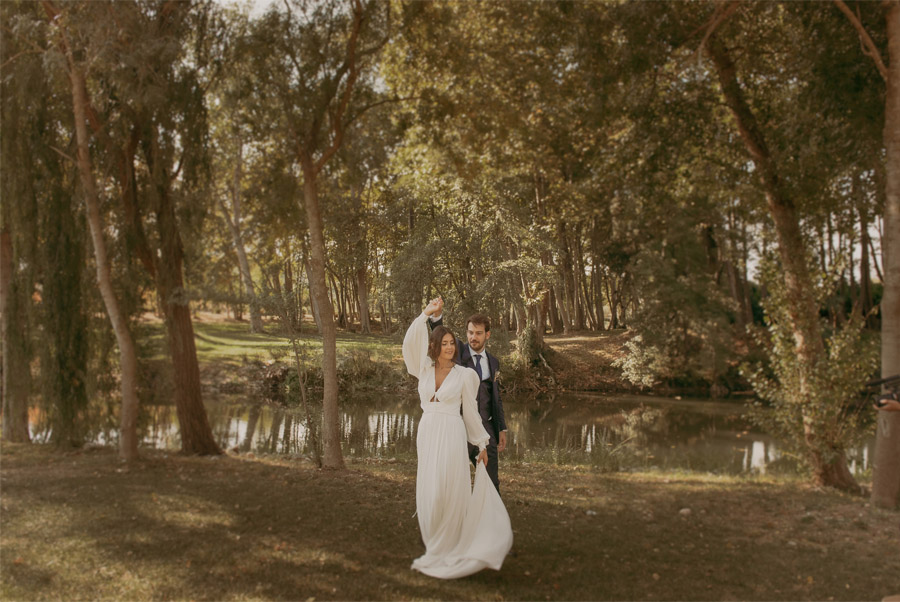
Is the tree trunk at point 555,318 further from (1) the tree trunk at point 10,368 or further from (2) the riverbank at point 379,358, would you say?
(1) the tree trunk at point 10,368

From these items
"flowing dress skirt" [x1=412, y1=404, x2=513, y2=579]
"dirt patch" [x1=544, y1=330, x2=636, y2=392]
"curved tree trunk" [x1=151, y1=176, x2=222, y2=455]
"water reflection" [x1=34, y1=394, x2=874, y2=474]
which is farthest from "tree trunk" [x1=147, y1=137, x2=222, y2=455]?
"flowing dress skirt" [x1=412, y1=404, x2=513, y2=579]

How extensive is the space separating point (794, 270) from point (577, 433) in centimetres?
320

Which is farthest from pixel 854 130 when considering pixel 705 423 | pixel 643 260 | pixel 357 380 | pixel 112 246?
pixel 112 246

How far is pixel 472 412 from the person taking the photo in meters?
4.25

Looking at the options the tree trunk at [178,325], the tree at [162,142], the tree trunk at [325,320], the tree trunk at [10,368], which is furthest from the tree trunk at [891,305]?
the tree trunk at [10,368]

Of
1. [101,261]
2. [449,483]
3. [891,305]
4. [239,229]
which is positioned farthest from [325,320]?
[891,305]

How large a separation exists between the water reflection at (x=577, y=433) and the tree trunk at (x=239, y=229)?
1432 mm

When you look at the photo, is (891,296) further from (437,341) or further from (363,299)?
(363,299)

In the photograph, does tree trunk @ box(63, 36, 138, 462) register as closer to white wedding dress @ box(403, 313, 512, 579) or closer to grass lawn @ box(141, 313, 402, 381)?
grass lawn @ box(141, 313, 402, 381)

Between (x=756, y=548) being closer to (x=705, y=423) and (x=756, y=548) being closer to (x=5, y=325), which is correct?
(x=705, y=423)

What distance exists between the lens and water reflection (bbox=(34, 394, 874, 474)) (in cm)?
771

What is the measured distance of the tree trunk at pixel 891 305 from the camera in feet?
19.6

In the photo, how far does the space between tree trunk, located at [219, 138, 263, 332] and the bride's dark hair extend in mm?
3810

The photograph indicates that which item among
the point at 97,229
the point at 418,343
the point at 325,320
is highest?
the point at 97,229
